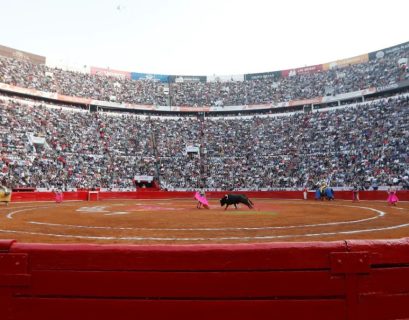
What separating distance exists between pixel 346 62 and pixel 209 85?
32747mm

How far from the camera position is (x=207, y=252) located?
374cm

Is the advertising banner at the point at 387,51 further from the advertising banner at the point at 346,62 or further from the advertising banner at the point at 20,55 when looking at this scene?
the advertising banner at the point at 20,55

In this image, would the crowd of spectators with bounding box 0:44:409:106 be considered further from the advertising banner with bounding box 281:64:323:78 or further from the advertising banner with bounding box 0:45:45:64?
the advertising banner with bounding box 0:45:45:64

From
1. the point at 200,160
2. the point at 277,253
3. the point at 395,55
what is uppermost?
the point at 395,55

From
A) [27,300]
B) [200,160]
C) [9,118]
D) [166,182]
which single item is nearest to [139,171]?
[166,182]

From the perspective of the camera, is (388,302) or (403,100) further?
(403,100)

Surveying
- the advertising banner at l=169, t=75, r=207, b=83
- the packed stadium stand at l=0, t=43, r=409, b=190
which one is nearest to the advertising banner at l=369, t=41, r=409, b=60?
the packed stadium stand at l=0, t=43, r=409, b=190

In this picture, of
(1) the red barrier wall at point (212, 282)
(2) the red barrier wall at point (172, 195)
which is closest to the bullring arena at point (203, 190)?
(1) the red barrier wall at point (212, 282)

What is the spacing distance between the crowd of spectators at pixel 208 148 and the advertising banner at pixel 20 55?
11.9 meters

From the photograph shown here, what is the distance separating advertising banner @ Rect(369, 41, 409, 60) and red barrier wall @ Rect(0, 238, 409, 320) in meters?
77.6

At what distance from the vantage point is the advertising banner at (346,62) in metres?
77.0

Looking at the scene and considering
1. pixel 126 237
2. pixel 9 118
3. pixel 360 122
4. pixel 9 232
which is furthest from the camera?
pixel 360 122

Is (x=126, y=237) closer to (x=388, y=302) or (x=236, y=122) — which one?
(x=388, y=302)

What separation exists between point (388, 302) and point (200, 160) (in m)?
67.0
